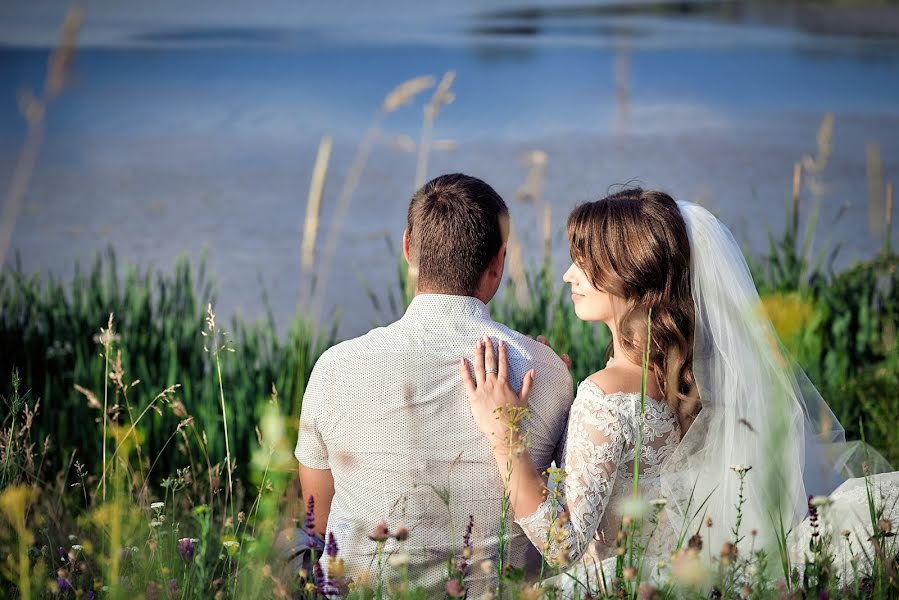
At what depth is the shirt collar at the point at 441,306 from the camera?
6.81ft

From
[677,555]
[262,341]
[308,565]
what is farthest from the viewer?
[262,341]

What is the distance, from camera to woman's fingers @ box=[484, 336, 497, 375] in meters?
1.97

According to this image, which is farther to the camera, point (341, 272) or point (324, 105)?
point (324, 105)

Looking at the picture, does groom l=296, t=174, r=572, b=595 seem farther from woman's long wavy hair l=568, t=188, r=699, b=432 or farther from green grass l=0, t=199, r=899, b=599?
green grass l=0, t=199, r=899, b=599

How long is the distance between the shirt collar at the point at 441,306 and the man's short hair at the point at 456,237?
2cm

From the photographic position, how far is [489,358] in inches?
77.8

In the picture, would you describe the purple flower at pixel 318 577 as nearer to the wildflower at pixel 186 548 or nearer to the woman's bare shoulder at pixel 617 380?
the wildflower at pixel 186 548

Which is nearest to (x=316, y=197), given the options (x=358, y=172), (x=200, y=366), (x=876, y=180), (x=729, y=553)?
(x=358, y=172)

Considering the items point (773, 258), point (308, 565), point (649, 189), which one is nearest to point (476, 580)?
point (308, 565)

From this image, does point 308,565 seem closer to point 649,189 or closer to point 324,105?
point 649,189

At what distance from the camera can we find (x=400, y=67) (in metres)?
11.9

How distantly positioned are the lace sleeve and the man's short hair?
34 cm

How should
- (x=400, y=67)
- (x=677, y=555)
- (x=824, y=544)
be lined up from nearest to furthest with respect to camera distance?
(x=677, y=555) → (x=824, y=544) → (x=400, y=67)

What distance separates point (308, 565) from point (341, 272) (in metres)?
4.42
